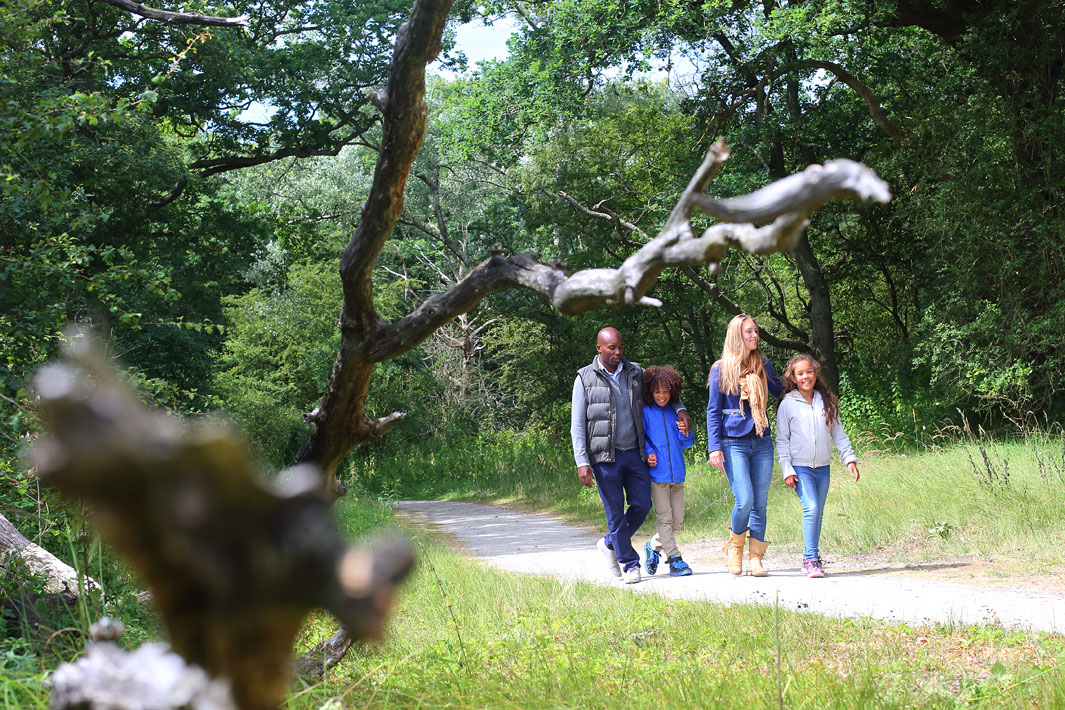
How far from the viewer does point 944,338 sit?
1459cm

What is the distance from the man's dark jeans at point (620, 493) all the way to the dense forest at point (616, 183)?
3788mm

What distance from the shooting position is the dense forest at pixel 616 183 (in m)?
13.3

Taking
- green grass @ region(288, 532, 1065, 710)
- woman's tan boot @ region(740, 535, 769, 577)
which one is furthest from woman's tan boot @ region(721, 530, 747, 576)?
green grass @ region(288, 532, 1065, 710)

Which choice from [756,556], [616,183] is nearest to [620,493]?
[756,556]

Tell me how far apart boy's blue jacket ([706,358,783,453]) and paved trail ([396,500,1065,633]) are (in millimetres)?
1244

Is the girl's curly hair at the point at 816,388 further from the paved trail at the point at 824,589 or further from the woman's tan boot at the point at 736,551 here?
the paved trail at the point at 824,589

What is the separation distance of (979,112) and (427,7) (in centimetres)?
1347

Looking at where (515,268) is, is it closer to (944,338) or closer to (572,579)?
(572,579)

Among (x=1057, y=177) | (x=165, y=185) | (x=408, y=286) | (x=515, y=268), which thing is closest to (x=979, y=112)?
(x=1057, y=177)

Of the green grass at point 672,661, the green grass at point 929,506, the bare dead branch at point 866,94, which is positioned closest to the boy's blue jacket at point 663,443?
the green grass at point 929,506

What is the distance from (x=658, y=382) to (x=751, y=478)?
121 cm

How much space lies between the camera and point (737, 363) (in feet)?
26.6

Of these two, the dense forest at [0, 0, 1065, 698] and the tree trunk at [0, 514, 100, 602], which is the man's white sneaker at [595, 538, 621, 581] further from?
the tree trunk at [0, 514, 100, 602]

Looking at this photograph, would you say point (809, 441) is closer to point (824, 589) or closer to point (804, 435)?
point (804, 435)
